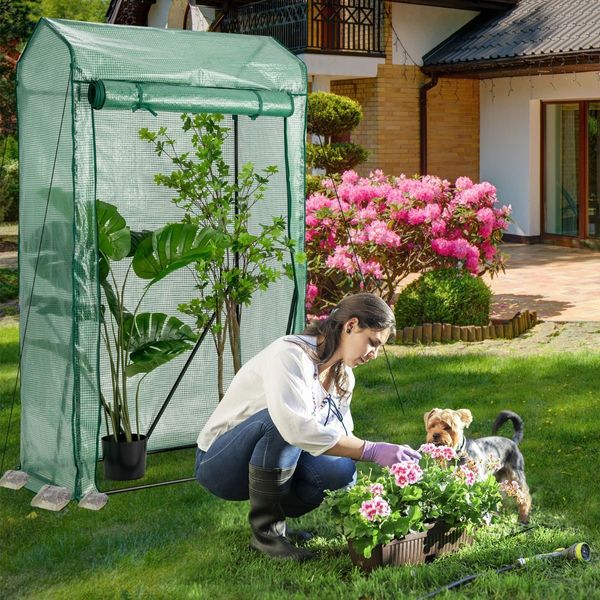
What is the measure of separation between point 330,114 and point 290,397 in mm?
11191

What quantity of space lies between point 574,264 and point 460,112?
Answer: 552 centimetres

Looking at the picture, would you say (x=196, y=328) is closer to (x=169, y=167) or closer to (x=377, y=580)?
(x=169, y=167)

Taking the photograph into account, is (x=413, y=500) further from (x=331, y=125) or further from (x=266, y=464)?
(x=331, y=125)

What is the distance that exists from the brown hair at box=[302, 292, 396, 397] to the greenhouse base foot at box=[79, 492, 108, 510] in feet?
4.90

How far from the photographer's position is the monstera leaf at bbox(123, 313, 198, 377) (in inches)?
253

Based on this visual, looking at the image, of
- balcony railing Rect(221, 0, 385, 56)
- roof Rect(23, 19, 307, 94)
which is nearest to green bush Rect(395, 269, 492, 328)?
roof Rect(23, 19, 307, 94)

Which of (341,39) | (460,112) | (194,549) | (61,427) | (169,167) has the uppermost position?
(341,39)

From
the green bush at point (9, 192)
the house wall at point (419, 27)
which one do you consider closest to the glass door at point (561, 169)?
the house wall at point (419, 27)

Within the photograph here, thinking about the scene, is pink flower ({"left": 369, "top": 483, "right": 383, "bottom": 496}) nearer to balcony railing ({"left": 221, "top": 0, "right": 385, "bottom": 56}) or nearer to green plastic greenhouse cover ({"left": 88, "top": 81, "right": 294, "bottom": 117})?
green plastic greenhouse cover ({"left": 88, "top": 81, "right": 294, "bottom": 117})

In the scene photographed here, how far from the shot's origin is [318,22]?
68.7ft

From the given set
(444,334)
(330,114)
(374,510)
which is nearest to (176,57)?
(374,510)

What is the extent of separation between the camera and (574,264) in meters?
16.1

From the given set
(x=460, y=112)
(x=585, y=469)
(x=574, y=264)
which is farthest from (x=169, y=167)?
(x=460, y=112)

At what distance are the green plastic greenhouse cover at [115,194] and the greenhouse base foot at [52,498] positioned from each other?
8cm
